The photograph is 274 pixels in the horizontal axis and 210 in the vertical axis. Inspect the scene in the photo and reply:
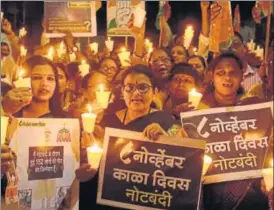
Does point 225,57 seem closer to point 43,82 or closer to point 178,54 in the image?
point 178,54

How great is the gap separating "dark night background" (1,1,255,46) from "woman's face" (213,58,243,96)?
0.15 m

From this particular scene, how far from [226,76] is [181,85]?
0.16 metres

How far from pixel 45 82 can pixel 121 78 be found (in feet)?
0.84

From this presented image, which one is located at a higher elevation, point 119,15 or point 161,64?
point 119,15

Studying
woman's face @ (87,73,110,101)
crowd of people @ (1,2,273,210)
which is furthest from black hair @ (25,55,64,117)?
woman's face @ (87,73,110,101)

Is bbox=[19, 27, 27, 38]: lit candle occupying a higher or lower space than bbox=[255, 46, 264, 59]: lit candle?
higher

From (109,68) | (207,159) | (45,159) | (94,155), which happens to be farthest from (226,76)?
(45,159)

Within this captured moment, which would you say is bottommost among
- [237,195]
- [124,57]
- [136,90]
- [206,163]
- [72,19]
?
[237,195]

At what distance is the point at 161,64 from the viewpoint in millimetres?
1785

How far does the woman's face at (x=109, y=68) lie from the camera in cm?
178

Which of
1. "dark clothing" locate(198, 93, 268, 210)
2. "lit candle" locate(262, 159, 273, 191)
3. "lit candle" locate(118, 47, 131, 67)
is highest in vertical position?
"lit candle" locate(118, 47, 131, 67)

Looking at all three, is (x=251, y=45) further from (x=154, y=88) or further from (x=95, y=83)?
(x=95, y=83)

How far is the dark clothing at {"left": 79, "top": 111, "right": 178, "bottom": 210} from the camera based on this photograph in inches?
70.0

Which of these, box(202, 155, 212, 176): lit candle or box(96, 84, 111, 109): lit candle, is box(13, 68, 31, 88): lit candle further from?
box(202, 155, 212, 176): lit candle
